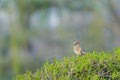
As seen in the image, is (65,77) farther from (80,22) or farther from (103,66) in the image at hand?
(80,22)

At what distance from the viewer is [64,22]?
10695 mm

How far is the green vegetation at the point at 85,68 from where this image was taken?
3090mm

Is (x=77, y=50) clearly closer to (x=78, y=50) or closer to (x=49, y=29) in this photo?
(x=78, y=50)

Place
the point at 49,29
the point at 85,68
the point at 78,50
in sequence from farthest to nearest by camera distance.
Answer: the point at 49,29
the point at 78,50
the point at 85,68

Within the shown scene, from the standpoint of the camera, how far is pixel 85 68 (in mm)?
3117

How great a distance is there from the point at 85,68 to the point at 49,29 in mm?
7892

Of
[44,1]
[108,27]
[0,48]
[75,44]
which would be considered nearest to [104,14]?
[108,27]

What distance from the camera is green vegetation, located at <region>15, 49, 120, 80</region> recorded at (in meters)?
3.09

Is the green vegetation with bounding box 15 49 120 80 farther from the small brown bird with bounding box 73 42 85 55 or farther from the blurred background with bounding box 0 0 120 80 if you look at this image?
the blurred background with bounding box 0 0 120 80

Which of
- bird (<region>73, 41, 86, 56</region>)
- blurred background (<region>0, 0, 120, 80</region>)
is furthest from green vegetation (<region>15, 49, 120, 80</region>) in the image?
blurred background (<region>0, 0, 120, 80</region>)

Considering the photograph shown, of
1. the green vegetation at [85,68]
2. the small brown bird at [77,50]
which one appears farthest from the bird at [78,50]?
the green vegetation at [85,68]

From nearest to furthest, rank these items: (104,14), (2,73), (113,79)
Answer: (113,79) → (2,73) → (104,14)

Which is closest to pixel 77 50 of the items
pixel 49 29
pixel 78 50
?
pixel 78 50

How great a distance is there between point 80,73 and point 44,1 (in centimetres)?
812
